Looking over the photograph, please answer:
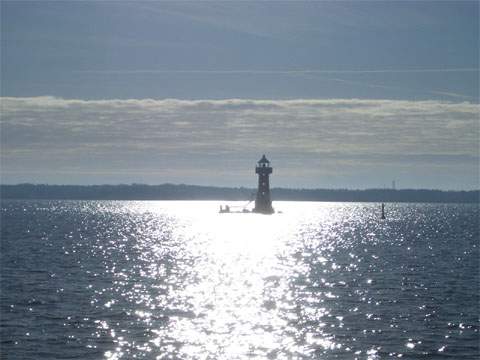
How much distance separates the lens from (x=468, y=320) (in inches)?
1736

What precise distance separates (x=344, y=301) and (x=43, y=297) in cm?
1957

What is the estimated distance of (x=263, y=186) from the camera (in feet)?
532

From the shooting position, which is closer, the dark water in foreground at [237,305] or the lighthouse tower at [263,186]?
the dark water in foreground at [237,305]

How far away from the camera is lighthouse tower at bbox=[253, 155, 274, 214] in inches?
6132

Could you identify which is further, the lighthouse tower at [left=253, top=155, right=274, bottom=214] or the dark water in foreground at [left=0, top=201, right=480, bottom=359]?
the lighthouse tower at [left=253, top=155, right=274, bottom=214]

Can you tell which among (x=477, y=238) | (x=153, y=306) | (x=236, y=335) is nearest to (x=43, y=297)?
(x=153, y=306)

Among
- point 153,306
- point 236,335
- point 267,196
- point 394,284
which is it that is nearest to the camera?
point 236,335

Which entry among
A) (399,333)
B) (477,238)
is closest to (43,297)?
(399,333)

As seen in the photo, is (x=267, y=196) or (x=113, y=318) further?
(x=267, y=196)

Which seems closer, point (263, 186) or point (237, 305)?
point (237, 305)

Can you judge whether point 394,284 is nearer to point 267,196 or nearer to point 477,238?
point 477,238

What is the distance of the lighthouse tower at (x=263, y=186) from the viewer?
15575 centimetres

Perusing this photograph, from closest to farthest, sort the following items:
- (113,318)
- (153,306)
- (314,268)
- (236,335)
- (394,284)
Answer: (236,335)
(113,318)
(153,306)
(394,284)
(314,268)

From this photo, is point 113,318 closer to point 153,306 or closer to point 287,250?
point 153,306
